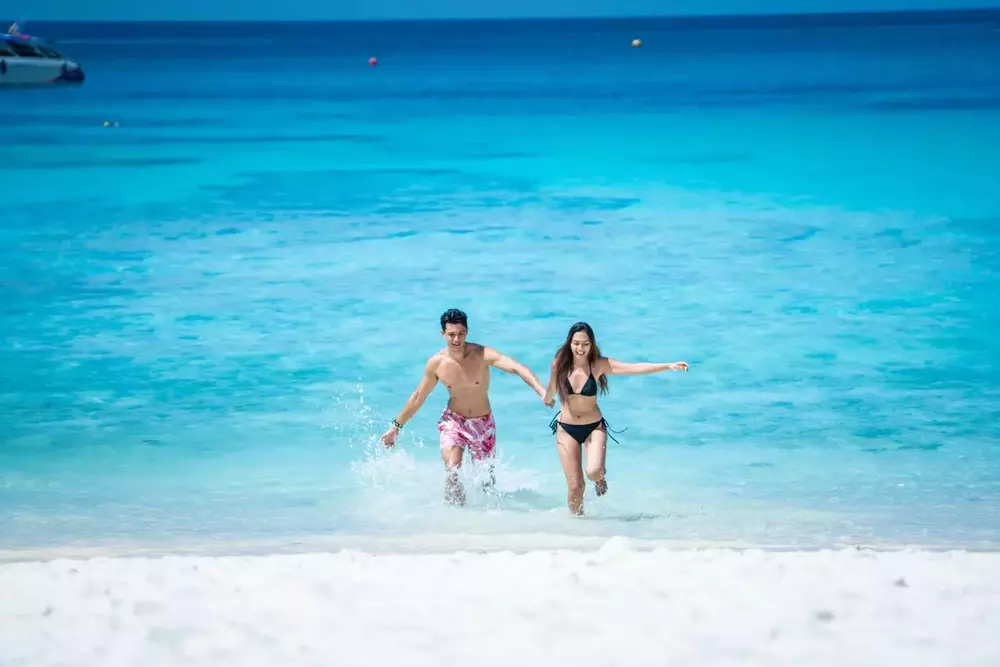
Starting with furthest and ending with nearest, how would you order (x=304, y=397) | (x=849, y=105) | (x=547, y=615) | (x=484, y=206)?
(x=849, y=105)
(x=484, y=206)
(x=304, y=397)
(x=547, y=615)

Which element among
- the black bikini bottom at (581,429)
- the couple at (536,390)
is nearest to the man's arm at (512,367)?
the couple at (536,390)

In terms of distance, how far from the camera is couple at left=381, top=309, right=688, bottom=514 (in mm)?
7258

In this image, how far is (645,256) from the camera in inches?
666

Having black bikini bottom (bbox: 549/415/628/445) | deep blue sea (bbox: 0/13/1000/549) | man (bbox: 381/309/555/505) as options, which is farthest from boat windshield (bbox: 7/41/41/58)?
black bikini bottom (bbox: 549/415/628/445)

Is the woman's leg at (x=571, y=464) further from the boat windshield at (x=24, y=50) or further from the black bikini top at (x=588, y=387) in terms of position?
the boat windshield at (x=24, y=50)

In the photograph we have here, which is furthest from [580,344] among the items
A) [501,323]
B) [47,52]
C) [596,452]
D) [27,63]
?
[47,52]

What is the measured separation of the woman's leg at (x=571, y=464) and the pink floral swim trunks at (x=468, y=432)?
0.45m

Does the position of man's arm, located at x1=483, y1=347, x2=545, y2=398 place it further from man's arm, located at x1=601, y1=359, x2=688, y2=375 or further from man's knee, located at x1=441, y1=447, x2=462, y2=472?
man's knee, located at x1=441, y1=447, x2=462, y2=472

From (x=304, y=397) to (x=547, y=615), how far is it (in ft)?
19.6

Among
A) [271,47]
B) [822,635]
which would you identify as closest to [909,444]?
[822,635]

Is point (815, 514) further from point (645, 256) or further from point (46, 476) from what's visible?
point (645, 256)

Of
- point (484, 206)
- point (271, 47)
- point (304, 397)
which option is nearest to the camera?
point (304, 397)

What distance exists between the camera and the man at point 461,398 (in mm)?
7500

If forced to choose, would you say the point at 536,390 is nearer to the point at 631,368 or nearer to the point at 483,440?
the point at 631,368
